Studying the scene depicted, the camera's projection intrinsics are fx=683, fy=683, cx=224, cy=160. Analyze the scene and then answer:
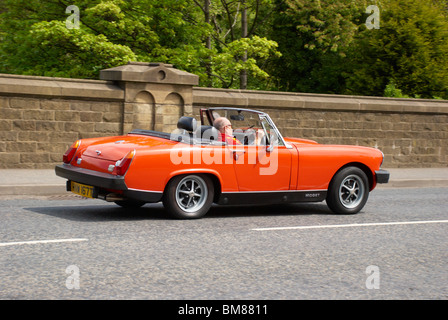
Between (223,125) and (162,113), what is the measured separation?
21.2 ft

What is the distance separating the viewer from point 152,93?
15203 mm

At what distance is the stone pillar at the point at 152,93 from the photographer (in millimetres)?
14945

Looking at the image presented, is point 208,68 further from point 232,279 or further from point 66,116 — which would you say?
point 232,279

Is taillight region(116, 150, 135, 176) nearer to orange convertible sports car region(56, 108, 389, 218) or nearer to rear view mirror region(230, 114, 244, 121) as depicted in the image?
orange convertible sports car region(56, 108, 389, 218)

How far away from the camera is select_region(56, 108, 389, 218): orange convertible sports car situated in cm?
809

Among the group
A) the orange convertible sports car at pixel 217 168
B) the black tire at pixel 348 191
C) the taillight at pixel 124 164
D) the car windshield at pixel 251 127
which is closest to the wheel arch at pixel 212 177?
the orange convertible sports car at pixel 217 168

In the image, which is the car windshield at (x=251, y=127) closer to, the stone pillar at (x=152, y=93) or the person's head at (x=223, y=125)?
the person's head at (x=223, y=125)

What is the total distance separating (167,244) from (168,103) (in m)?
8.85

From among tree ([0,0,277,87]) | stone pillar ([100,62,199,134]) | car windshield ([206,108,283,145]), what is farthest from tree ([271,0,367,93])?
car windshield ([206,108,283,145])

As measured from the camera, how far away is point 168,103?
50.8ft

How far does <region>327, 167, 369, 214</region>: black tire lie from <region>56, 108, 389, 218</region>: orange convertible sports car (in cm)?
1

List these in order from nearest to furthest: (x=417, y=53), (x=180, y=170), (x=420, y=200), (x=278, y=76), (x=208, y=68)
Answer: (x=180, y=170), (x=420, y=200), (x=417, y=53), (x=208, y=68), (x=278, y=76)
